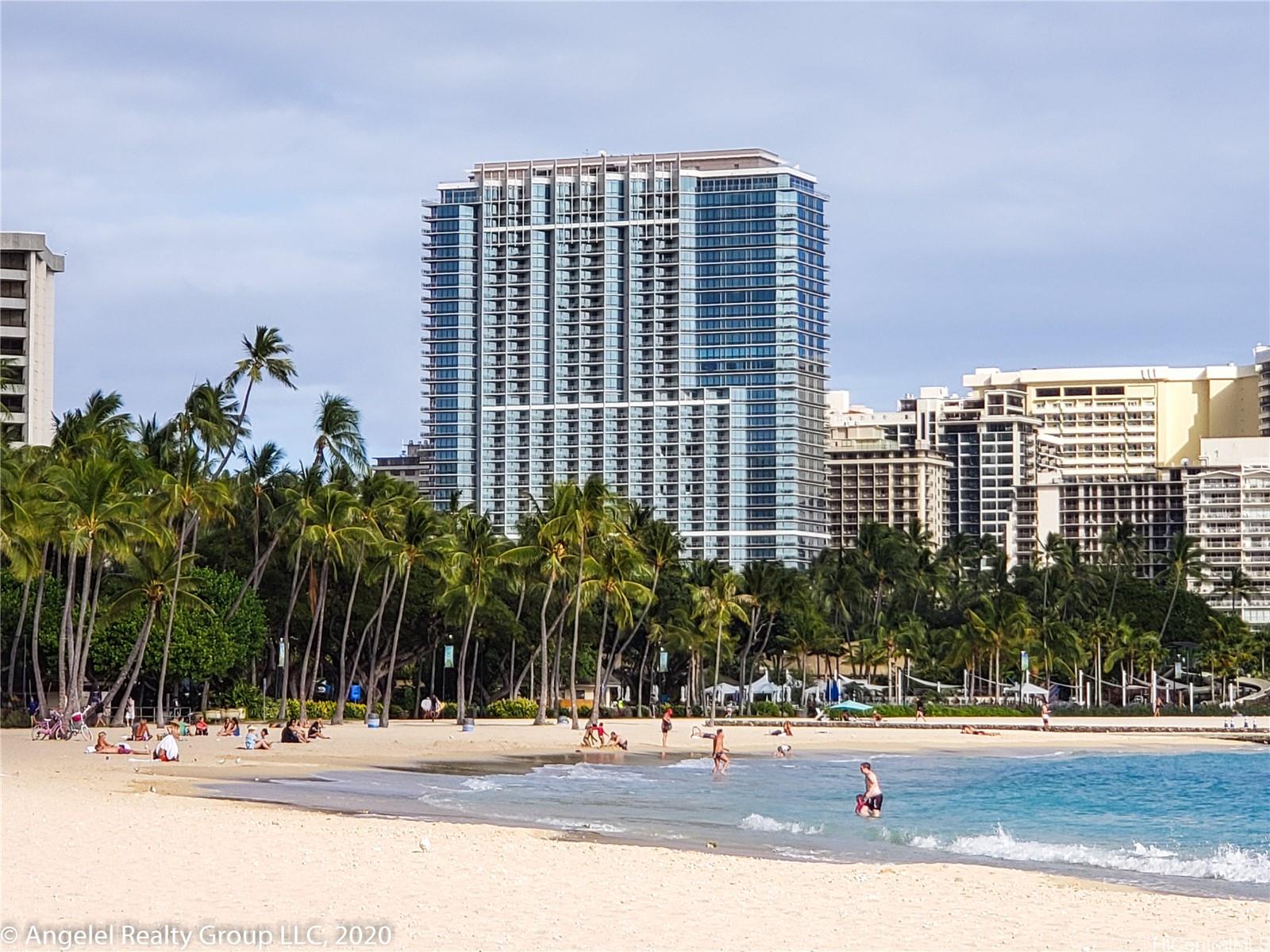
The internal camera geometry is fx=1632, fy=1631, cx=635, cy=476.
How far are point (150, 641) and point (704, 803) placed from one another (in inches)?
1089

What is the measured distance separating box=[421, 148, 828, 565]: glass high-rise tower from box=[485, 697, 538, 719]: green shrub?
103466 mm

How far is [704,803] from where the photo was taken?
31.5 meters

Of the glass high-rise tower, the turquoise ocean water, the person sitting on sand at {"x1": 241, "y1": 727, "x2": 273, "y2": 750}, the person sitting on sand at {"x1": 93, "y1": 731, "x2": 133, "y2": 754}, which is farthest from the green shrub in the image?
the glass high-rise tower

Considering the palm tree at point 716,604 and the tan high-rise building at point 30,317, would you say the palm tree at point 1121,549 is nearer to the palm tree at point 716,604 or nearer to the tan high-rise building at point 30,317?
the palm tree at point 716,604

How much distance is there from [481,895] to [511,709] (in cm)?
5571

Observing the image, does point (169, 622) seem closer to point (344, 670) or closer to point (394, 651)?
point (344, 670)

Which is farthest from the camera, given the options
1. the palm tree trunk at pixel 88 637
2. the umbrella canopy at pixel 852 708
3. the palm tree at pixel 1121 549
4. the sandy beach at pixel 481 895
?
the palm tree at pixel 1121 549

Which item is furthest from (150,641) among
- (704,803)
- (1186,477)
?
(1186,477)

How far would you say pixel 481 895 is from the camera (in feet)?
52.1

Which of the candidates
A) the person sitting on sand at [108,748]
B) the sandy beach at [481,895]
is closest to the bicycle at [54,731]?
the person sitting on sand at [108,748]

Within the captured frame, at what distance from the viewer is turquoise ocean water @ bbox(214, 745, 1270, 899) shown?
23.8 metres

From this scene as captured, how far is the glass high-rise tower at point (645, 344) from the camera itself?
6983 inches

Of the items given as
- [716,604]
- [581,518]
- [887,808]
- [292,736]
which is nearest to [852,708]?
[716,604]

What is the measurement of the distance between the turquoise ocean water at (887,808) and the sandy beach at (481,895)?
2529 mm
